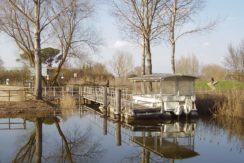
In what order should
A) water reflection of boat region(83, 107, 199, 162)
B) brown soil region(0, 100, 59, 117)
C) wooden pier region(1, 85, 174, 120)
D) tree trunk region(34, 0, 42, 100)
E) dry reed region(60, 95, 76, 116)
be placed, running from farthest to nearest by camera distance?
1. dry reed region(60, 95, 76, 116)
2. tree trunk region(34, 0, 42, 100)
3. brown soil region(0, 100, 59, 117)
4. wooden pier region(1, 85, 174, 120)
5. water reflection of boat region(83, 107, 199, 162)

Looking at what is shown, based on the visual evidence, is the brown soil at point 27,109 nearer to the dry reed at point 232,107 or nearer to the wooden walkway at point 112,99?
the wooden walkway at point 112,99

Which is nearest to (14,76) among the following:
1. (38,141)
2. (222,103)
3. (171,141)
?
(222,103)

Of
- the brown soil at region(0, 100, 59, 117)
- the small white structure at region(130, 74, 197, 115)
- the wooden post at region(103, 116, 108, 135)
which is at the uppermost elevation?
the small white structure at region(130, 74, 197, 115)

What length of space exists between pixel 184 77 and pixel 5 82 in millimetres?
41841

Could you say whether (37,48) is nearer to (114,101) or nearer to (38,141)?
(114,101)

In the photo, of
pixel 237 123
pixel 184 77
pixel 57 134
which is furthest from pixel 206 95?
pixel 57 134

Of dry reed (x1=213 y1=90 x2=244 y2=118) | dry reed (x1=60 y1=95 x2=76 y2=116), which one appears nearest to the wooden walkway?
dry reed (x1=60 y1=95 x2=76 y2=116)

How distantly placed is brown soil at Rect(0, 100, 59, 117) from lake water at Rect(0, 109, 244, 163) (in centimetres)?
223

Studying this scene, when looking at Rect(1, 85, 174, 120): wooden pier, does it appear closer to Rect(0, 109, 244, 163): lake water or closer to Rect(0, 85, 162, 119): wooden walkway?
Rect(0, 85, 162, 119): wooden walkway

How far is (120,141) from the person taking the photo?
17.8 meters

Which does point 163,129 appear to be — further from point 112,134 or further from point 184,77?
point 184,77

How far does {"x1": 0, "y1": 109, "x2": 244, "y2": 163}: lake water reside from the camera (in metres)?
14.5

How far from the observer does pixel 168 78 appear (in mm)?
25641

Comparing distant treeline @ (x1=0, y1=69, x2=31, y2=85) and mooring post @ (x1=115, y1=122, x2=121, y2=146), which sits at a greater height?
distant treeline @ (x1=0, y1=69, x2=31, y2=85)
